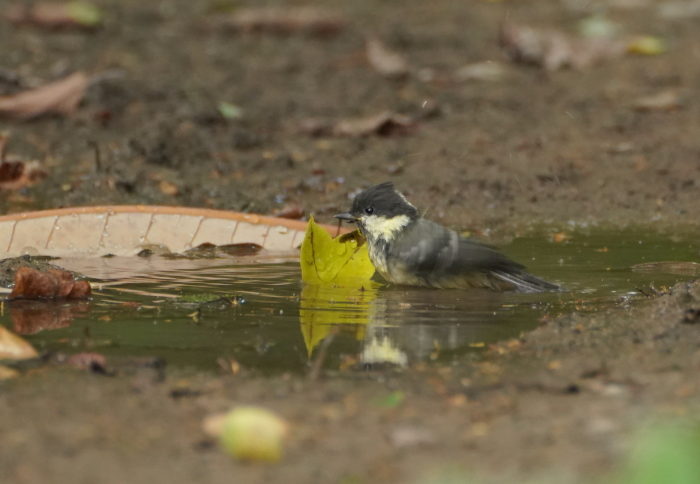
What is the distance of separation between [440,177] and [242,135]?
1.67m

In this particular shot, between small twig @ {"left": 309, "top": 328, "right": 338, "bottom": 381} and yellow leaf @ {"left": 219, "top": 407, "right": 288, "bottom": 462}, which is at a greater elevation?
small twig @ {"left": 309, "top": 328, "right": 338, "bottom": 381}

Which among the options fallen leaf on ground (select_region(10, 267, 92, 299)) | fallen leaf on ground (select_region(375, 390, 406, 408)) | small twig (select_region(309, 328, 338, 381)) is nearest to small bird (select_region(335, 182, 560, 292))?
small twig (select_region(309, 328, 338, 381))

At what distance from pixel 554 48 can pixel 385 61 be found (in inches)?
68.0

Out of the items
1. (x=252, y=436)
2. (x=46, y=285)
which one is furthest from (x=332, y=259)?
(x=252, y=436)

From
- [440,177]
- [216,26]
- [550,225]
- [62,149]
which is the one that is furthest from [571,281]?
[216,26]

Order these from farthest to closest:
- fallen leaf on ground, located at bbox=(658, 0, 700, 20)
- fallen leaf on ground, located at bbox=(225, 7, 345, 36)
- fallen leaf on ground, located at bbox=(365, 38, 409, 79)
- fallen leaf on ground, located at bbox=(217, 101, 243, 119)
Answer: fallen leaf on ground, located at bbox=(658, 0, 700, 20), fallen leaf on ground, located at bbox=(225, 7, 345, 36), fallen leaf on ground, located at bbox=(365, 38, 409, 79), fallen leaf on ground, located at bbox=(217, 101, 243, 119)

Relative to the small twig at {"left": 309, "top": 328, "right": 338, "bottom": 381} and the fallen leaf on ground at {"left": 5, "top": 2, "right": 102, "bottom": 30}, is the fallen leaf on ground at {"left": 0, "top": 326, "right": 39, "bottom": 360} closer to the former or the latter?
the small twig at {"left": 309, "top": 328, "right": 338, "bottom": 381}

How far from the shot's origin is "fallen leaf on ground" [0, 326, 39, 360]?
163 inches

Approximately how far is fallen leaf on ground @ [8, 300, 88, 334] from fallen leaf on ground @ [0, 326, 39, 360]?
1.56ft

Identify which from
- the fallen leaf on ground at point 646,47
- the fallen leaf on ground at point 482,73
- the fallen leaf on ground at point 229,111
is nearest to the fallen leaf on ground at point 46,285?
the fallen leaf on ground at point 229,111

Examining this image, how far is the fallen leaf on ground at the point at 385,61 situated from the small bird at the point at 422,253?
4933 mm

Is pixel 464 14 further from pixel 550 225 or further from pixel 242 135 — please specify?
pixel 550 225

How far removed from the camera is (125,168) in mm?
8266

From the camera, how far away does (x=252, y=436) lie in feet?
10.4
